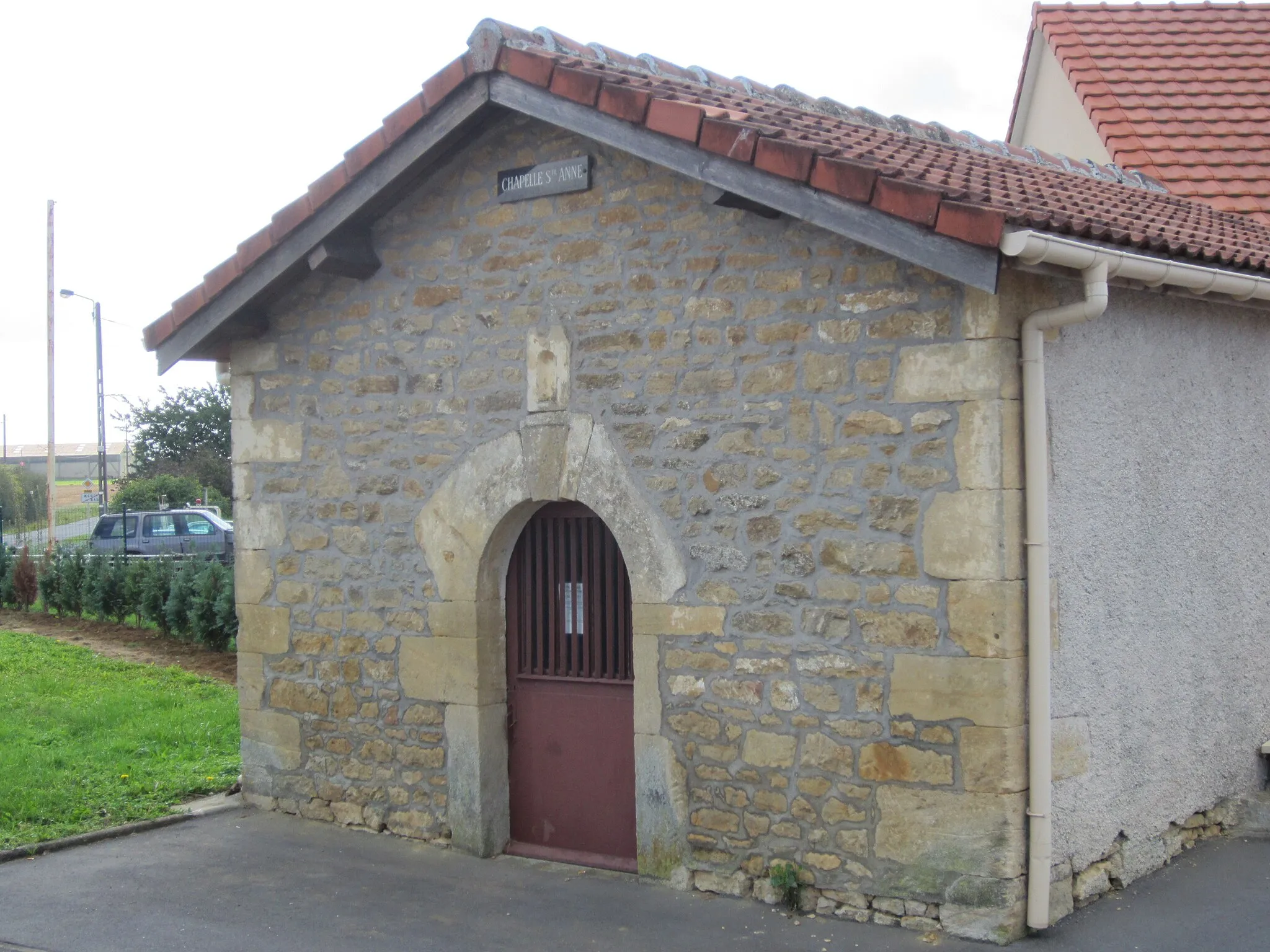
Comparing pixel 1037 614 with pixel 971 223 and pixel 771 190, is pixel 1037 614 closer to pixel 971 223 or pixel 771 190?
pixel 971 223

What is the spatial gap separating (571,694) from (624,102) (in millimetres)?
2992

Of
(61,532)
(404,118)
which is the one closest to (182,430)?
(61,532)

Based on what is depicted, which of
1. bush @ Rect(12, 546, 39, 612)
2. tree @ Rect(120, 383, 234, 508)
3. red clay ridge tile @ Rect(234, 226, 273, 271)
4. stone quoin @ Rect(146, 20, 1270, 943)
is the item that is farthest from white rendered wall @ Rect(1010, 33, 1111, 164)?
tree @ Rect(120, 383, 234, 508)

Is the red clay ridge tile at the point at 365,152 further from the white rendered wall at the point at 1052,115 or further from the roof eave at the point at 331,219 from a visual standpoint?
the white rendered wall at the point at 1052,115

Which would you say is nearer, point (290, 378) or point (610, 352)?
point (610, 352)

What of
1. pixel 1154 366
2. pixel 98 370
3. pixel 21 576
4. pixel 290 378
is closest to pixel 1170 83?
pixel 1154 366

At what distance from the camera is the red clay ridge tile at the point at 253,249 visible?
6.88 meters

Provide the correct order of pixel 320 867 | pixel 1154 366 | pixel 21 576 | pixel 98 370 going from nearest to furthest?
1. pixel 1154 366
2. pixel 320 867
3. pixel 21 576
4. pixel 98 370

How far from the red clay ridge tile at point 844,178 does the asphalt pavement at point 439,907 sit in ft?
9.98

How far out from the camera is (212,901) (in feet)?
19.9

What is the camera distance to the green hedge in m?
13.6

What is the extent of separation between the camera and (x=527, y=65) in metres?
6.01

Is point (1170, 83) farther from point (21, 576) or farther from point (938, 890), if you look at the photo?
point (21, 576)

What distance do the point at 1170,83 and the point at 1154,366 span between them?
635cm
